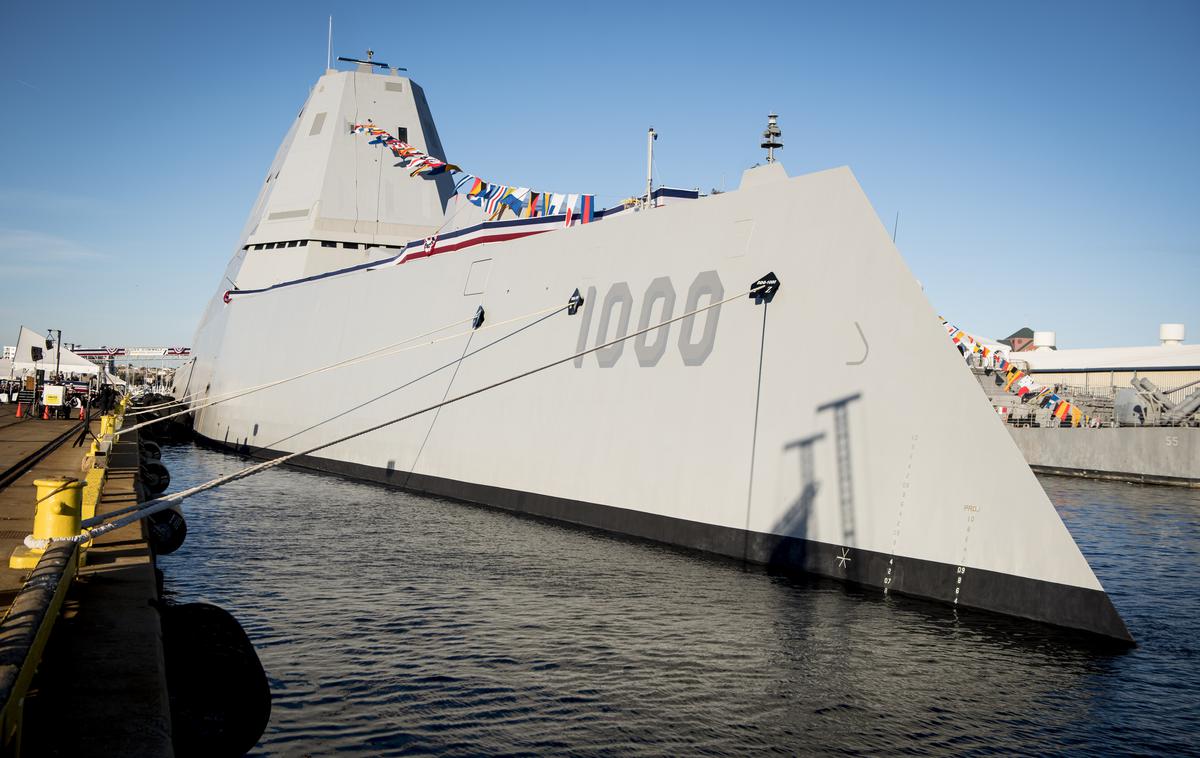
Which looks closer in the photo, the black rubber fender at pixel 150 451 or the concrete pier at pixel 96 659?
the concrete pier at pixel 96 659

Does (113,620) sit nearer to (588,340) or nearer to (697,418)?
(697,418)

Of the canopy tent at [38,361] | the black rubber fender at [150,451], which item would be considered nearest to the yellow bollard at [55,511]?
the black rubber fender at [150,451]

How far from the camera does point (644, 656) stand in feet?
25.0

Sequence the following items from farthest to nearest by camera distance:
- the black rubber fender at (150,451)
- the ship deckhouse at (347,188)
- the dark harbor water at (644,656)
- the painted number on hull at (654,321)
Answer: the ship deckhouse at (347,188), the black rubber fender at (150,451), the painted number on hull at (654,321), the dark harbor water at (644,656)

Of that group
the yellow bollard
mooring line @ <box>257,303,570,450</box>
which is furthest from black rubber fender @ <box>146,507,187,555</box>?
mooring line @ <box>257,303,570,450</box>

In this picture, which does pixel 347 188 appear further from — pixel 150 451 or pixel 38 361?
pixel 38 361

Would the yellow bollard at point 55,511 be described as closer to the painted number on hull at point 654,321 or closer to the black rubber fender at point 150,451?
the painted number on hull at point 654,321

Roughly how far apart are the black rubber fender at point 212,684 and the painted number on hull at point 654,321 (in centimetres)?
673

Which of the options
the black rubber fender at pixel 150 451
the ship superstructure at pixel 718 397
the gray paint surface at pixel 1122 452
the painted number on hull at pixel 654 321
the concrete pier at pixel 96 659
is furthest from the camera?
the gray paint surface at pixel 1122 452

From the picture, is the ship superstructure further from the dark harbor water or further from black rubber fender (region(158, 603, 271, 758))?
black rubber fender (region(158, 603, 271, 758))

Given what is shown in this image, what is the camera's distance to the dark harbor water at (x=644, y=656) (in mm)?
6129

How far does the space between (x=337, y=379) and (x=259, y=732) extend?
15883 millimetres

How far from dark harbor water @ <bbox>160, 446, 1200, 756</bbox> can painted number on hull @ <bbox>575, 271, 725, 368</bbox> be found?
2697 mm

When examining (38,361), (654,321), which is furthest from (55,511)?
(38,361)
